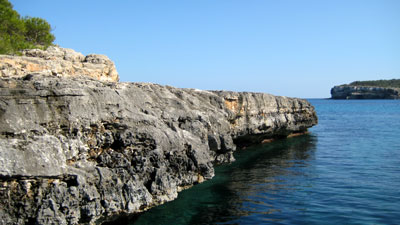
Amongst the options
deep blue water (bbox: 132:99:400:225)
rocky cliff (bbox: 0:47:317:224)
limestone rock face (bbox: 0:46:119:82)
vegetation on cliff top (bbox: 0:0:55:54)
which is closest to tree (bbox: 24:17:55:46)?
vegetation on cliff top (bbox: 0:0:55:54)

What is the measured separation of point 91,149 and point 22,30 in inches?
990

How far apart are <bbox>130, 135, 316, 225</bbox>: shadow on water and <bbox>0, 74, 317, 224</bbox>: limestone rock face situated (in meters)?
1.38

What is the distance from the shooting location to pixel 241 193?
20.7m

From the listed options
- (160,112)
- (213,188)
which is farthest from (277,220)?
(160,112)

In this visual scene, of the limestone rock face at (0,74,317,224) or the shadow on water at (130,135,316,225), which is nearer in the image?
the limestone rock face at (0,74,317,224)

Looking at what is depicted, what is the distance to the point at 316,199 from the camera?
62.8ft

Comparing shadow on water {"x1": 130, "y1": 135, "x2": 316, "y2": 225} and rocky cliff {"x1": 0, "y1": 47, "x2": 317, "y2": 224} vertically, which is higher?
rocky cliff {"x1": 0, "y1": 47, "x2": 317, "y2": 224}

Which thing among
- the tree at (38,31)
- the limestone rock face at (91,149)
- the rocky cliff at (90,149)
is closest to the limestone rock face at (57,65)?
the rocky cliff at (90,149)

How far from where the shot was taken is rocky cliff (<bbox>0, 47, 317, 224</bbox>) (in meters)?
11.2

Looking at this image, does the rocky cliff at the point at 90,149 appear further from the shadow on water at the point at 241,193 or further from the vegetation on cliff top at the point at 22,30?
the vegetation on cliff top at the point at 22,30

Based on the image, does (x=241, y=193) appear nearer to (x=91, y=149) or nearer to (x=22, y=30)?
(x=91, y=149)

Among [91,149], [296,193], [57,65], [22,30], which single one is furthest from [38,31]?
[296,193]

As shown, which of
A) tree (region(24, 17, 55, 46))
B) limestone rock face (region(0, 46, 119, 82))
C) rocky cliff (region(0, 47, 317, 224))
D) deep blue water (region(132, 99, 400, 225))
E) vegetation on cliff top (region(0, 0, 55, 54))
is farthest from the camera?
tree (region(24, 17, 55, 46))

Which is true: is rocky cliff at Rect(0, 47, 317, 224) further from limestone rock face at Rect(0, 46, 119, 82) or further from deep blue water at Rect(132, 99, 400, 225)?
limestone rock face at Rect(0, 46, 119, 82)
